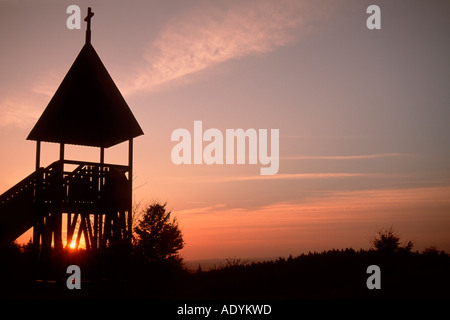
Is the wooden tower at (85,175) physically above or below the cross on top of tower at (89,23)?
below

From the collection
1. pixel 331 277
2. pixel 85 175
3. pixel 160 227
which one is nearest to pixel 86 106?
pixel 85 175

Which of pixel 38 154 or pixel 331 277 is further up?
pixel 38 154

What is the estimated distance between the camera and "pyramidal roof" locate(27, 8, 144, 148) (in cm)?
1930

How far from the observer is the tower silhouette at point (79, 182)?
18344mm

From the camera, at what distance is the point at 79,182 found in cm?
1894

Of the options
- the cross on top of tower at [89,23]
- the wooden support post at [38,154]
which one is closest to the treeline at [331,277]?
the wooden support post at [38,154]

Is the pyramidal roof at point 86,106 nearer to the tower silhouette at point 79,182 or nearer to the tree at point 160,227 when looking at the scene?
the tower silhouette at point 79,182

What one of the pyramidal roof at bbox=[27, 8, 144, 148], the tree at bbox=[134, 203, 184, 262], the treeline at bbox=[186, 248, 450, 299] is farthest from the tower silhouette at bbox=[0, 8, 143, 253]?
the tree at bbox=[134, 203, 184, 262]

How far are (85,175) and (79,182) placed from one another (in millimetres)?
356

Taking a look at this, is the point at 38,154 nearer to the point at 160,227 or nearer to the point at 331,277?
the point at 331,277
